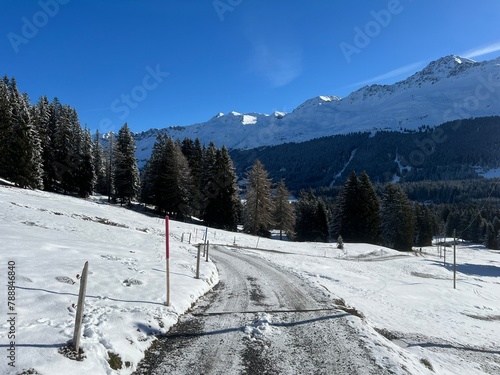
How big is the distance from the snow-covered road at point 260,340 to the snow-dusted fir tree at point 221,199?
129ft

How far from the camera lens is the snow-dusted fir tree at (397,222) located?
59844 mm

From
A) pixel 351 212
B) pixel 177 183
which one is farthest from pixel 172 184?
pixel 351 212

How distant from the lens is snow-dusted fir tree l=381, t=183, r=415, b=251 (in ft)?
196

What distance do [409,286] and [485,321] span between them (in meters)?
6.69

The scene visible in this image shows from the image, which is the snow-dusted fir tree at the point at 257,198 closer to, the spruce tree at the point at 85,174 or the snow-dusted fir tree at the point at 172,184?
the snow-dusted fir tree at the point at 172,184

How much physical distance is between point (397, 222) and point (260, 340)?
59215mm

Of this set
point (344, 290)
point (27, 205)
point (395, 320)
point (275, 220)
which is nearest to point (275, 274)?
point (344, 290)

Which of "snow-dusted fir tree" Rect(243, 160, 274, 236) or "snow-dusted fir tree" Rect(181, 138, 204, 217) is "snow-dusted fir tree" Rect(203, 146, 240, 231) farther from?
"snow-dusted fir tree" Rect(243, 160, 274, 236)

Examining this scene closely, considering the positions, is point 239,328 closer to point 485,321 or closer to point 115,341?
point 115,341

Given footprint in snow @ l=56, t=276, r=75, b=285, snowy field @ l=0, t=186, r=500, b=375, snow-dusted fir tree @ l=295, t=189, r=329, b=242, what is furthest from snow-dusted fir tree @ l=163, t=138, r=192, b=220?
footprint in snow @ l=56, t=276, r=75, b=285

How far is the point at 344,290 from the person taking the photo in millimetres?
18672

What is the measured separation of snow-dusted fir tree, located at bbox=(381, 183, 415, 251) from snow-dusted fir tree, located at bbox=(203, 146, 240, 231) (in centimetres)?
3029

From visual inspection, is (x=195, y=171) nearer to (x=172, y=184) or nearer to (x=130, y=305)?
(x=172, y=184)

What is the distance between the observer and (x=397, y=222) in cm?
6025
